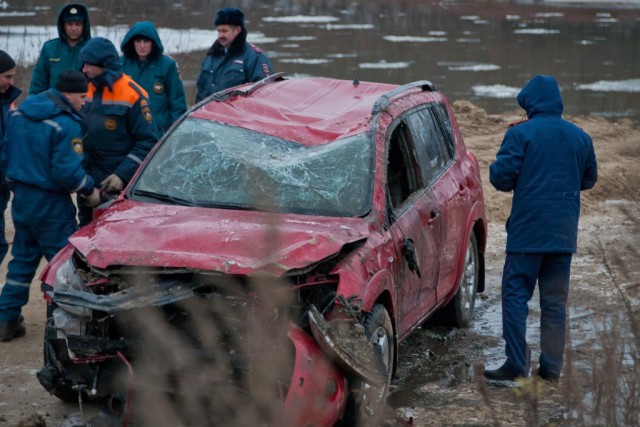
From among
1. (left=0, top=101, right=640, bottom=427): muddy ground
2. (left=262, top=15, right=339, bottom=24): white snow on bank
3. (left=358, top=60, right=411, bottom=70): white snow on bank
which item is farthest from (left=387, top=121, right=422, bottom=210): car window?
(left=262, top=15, right=339, bottom=24): white snow on bank

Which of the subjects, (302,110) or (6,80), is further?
(6,80)

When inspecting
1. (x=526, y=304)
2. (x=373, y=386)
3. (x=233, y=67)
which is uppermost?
(x=233, y=67)

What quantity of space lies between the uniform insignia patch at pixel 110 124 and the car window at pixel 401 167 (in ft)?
7.25

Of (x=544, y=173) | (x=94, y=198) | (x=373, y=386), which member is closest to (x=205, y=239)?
(x=373, y=386)

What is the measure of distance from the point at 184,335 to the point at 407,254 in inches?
57.1

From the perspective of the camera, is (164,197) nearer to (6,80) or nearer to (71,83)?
(71,83)

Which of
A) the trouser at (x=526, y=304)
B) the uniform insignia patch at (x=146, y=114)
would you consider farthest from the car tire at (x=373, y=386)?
the uniform insignia patch at (x=146, y=114)

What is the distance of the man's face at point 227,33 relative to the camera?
32.6ft

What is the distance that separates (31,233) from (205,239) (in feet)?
7.63

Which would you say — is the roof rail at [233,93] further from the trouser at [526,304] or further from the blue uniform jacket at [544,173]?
the trouser at [526,304]

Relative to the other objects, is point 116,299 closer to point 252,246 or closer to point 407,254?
point 252,246

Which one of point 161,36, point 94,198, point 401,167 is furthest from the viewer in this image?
point 161,36

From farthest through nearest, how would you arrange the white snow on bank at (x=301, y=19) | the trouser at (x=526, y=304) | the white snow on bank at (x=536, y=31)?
the white snow on bank at (x=301, y=19), the white snow on bank at (x=536, y=31), the trouser at (x=526, y=304)

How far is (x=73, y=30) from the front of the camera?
30.5ft
